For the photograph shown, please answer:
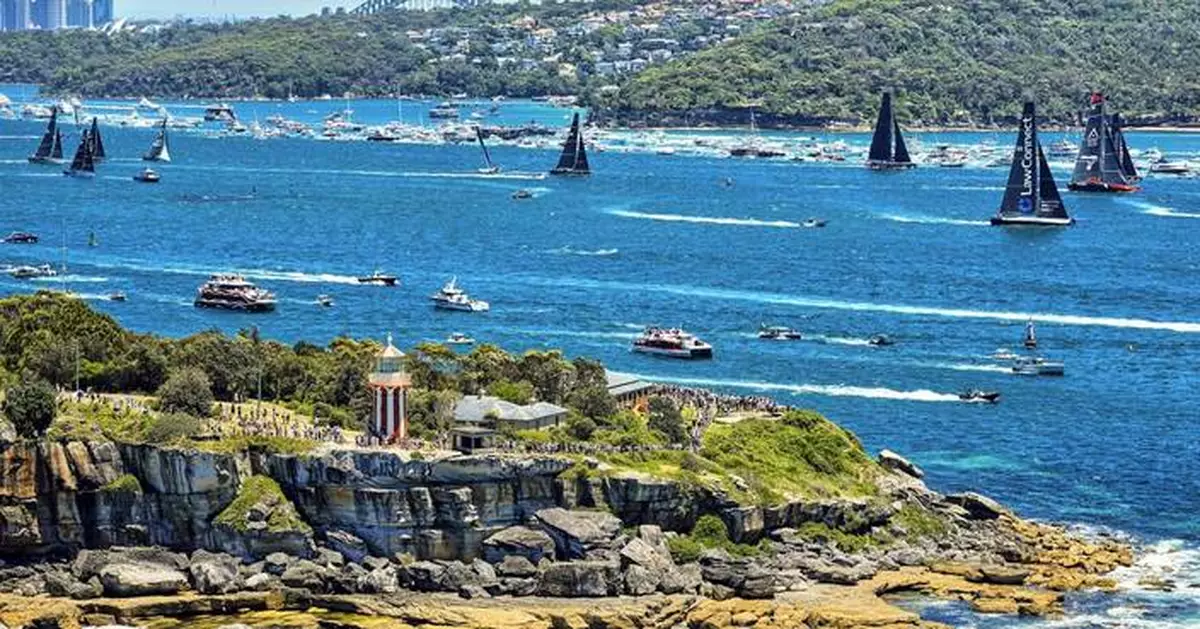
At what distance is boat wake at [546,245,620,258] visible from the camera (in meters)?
162

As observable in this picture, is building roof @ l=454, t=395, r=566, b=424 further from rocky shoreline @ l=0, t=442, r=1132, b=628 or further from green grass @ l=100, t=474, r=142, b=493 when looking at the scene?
green grass @ l=100, t=474, r=142, b=493

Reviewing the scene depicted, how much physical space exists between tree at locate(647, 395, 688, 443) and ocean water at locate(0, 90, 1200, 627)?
11201 mm

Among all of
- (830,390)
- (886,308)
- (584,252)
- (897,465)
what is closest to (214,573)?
(897,465)

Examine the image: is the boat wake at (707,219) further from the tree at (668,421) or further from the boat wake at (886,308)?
the tree at (668,421)

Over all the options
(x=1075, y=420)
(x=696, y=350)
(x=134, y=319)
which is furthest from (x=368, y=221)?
(x=1075, y=420)

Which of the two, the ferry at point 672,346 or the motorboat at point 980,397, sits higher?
the ferry at point 672,346

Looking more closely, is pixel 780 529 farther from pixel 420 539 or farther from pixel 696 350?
pixel 696 350

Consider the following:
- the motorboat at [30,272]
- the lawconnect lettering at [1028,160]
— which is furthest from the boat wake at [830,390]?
the lawconnect lettering at [1028,160]

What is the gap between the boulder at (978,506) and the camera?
8438cm

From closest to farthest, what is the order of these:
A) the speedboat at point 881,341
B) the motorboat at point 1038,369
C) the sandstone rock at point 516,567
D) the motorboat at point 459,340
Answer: the sandstone rock at point 516,567 → the motorboat at point 1038,369 → the motorboat at point 459,340 → the speedboat at point 881,341

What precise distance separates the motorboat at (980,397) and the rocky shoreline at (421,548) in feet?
92.6

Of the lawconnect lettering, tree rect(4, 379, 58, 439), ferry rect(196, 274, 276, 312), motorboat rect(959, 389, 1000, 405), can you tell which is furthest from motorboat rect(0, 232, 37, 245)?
tree rect(4, 379, 58, 439)

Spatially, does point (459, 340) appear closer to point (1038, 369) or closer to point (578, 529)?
point (1038, 369)

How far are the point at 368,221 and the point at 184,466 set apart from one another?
11099 cm
